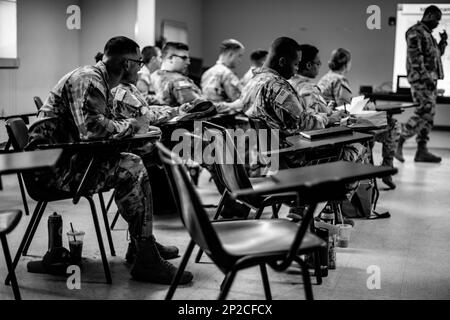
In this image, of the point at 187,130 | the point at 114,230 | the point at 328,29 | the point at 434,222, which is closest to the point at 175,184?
the point at 114,230

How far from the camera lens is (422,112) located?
7.21 metres

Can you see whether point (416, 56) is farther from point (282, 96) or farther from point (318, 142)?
point (318, 142)

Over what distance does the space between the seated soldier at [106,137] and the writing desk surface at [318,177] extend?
3.56 ft

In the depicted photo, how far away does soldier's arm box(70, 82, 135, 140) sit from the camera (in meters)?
3.08

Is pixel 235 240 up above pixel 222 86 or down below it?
below

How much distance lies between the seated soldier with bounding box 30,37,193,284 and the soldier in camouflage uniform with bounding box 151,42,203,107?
6.20 feet

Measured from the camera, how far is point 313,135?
321 centimetres

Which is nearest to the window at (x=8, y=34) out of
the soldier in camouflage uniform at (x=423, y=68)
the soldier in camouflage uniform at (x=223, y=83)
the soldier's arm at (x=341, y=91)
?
the soldier in camouflage uniform at (x=223, y=83)

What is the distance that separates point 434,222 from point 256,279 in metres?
1.98

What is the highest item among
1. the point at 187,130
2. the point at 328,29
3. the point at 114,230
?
the point at 328,29

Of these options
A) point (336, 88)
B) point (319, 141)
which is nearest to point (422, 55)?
point (336, 88)

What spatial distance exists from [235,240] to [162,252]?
1268 mm
